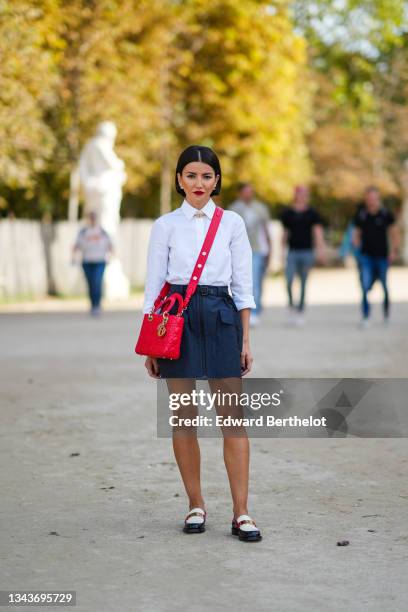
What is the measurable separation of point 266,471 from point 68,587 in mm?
2555

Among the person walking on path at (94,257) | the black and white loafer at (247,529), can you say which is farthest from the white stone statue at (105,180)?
the black and white loafer at (247,529)

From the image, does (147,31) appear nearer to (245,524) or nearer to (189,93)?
(189,93)

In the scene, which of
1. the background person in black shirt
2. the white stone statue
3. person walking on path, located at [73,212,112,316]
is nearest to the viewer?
the background person in black shirt

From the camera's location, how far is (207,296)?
530 centimetres

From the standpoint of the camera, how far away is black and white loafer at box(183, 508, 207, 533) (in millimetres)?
5398

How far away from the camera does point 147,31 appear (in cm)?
2920

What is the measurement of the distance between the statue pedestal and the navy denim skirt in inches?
786

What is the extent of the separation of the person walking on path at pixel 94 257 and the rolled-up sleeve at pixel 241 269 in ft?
46.7

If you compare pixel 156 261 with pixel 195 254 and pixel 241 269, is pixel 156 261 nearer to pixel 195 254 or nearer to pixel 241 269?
pixel 195 254

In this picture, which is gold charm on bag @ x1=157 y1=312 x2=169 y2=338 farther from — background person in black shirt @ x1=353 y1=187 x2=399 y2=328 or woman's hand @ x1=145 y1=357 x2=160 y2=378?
background person in black shirt @ x1=353 y1=187 x2=399 y2=328

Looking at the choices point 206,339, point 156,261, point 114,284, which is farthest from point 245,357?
point 114,284

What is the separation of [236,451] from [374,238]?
1137cm

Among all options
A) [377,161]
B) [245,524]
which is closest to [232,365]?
[245,524]

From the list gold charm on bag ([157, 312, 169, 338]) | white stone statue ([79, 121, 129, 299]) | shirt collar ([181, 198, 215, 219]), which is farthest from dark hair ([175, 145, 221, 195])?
white stone statue ([79, 121, 129, 299])
